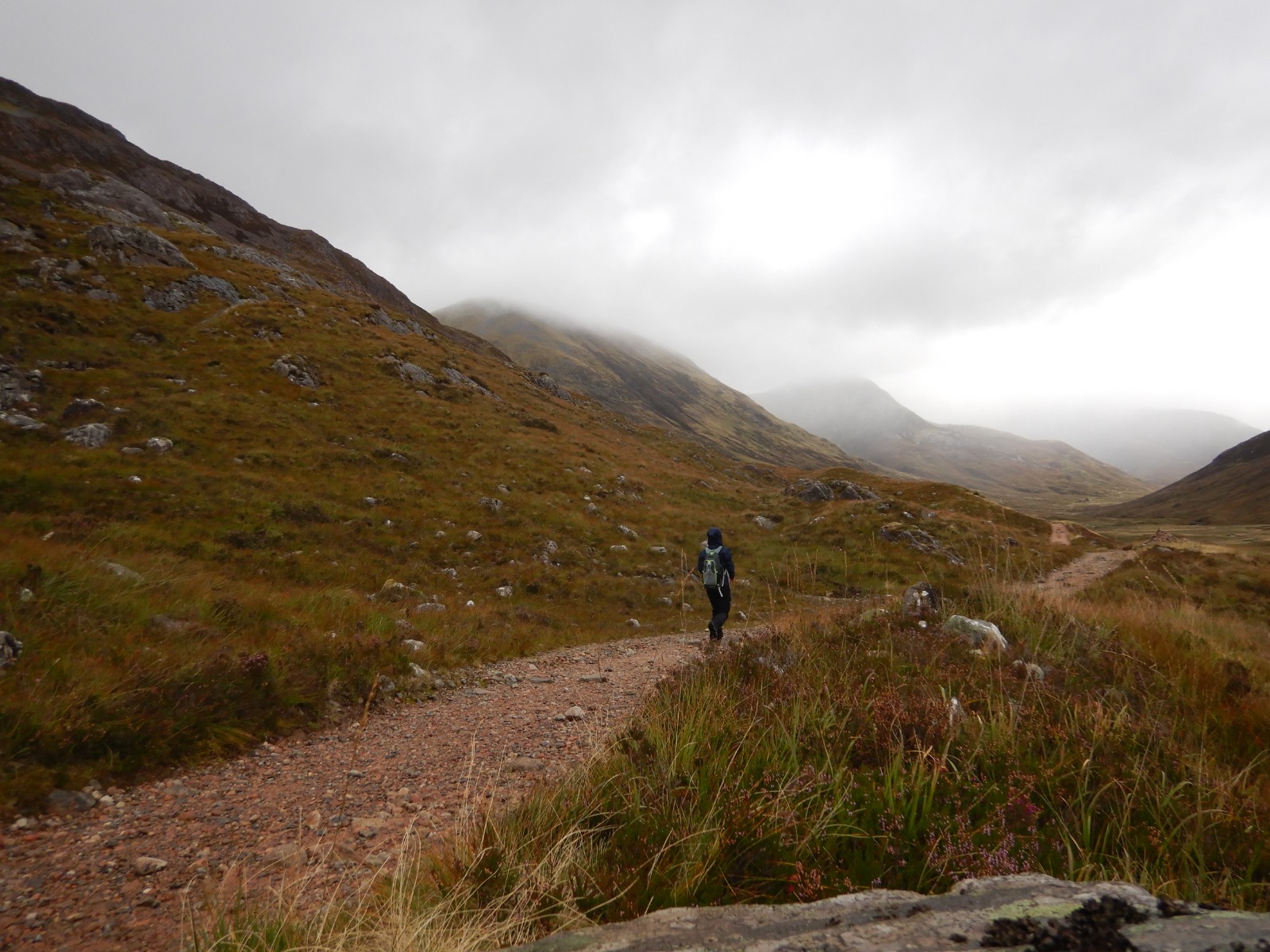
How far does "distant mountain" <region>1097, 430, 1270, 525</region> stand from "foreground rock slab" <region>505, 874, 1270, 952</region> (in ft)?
474

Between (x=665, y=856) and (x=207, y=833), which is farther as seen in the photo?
(x=207, y=833)

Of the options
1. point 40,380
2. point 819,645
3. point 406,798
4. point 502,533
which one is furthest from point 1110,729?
point 40,380

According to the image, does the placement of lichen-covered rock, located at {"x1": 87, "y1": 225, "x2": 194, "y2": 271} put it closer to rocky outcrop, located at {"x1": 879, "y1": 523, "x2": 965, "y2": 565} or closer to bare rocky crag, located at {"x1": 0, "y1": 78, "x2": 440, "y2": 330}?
bare rocky crag, located at {"x1": 0, "y1": 78, "x2": 440, "y2": 330}

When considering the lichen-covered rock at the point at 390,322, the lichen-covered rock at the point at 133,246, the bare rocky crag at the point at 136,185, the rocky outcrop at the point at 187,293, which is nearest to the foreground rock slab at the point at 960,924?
the rocky outcrop at the point at 187,293

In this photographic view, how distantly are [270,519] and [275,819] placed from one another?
1262 centimetres

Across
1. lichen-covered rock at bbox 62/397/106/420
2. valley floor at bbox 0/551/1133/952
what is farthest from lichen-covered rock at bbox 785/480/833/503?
lichen-covered rock at bbox 62/397/106/420

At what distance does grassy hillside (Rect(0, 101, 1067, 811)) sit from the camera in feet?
20.0

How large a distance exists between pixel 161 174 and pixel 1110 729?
104203mm

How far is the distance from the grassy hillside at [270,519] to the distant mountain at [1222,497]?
11609cm

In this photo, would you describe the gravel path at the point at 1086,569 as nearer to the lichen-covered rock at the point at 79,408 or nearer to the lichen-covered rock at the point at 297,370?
the lichen-covered rock at the point at 79,408

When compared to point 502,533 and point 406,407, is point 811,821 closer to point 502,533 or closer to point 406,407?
point 502,533

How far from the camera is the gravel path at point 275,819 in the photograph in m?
3.38

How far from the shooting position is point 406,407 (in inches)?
1209

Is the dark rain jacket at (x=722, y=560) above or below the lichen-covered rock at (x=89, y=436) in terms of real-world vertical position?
below
